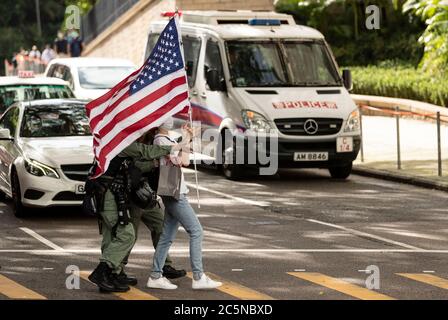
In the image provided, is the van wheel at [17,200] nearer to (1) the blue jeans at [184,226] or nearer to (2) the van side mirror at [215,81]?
(2) the van side mirror at [215,81]

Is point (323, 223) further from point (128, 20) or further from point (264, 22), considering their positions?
point (128, 20)

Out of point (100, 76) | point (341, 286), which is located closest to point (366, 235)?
point (341, 286)

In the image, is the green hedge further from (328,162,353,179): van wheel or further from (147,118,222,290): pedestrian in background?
(147,118,222,290): pedestrian in background

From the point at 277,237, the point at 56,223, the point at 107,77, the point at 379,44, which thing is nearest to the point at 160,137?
the point at 277,237

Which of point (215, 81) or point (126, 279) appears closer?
point (126, 279)

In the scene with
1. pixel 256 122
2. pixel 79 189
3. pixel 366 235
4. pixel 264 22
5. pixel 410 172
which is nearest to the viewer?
pixel 366 235

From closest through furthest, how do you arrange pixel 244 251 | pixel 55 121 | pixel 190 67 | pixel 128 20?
1. pixel 244 251
2. pixel 55 121
3. pixel 190 67
4. pixel 128 20

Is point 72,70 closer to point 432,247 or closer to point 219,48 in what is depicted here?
point 219,48

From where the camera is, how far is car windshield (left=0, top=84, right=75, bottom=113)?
75.0 ft

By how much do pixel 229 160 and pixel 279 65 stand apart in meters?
2.02

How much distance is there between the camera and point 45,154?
17.6m

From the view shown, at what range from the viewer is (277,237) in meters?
16.0

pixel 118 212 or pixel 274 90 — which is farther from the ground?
pixel 118 212

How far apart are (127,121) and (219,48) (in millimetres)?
10660
